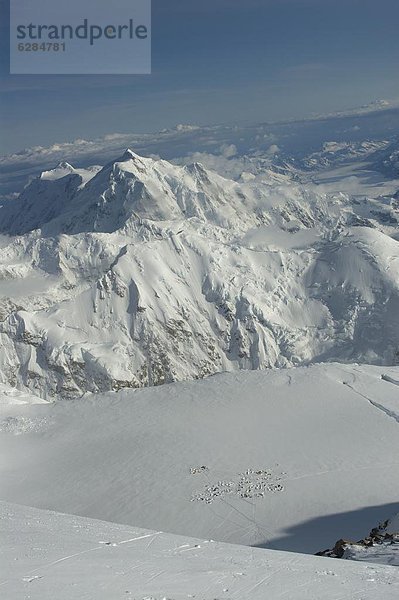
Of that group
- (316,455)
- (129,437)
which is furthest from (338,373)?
(129,437)

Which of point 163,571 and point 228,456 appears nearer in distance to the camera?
point 163,571

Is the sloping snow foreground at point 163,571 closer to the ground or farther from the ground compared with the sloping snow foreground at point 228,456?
farther from the ground

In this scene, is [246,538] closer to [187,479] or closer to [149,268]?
[187,479]

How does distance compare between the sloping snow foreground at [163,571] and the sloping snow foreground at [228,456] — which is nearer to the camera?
the sloping snow foreground at [163,571]

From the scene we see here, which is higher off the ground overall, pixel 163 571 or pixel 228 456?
pixel 163 571
